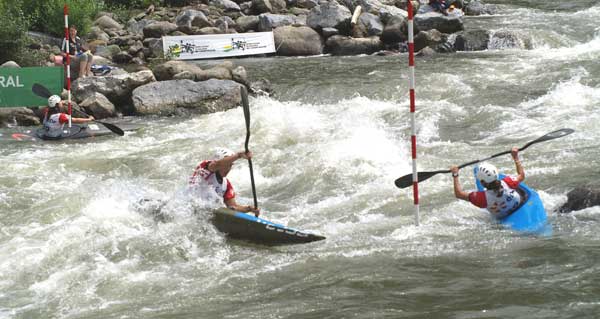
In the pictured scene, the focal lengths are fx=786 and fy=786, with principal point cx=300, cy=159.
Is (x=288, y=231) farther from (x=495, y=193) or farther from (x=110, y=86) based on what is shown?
(x=110, y=86)

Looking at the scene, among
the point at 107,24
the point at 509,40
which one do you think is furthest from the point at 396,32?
the point at 107,24

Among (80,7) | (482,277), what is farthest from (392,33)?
(482,277)

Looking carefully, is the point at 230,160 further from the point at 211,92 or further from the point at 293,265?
the point at 211,92

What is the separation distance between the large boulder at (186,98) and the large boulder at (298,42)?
5.38 metres

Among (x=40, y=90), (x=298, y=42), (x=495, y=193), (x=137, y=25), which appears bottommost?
(x=495, y=193)

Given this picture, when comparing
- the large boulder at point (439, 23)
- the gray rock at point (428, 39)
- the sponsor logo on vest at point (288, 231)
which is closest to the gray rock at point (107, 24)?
the large boulder at point (439, 23)

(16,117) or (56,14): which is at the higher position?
(56,14)

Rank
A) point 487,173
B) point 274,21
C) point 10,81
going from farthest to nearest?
point 274,21 < point 10,81 < point 487,173

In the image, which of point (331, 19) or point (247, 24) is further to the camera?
point (247, 24)

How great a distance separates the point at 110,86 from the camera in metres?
14.0

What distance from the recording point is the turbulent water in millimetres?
5445

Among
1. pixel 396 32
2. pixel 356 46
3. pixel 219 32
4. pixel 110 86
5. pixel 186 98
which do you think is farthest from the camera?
pixel 219 32

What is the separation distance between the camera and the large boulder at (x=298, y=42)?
19141mm

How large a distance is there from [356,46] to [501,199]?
12.3 metres
